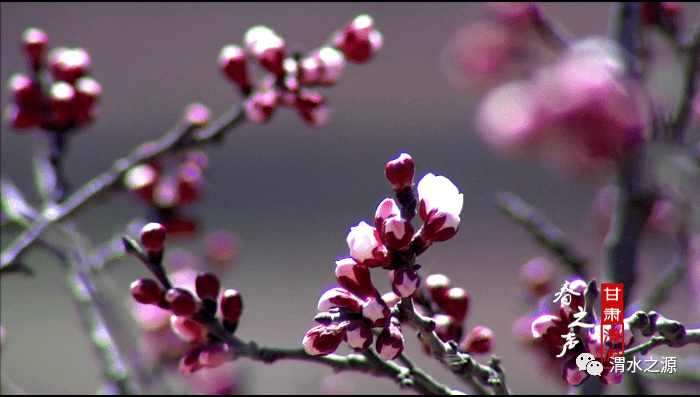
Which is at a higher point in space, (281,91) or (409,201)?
(281,91)

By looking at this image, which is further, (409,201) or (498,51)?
(498,51)

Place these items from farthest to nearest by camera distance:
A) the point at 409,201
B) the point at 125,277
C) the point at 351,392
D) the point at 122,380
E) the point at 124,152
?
the point at 124,152 → the point at 125,277 → the point at 351,392 → the point at 122,380 → the point at 409,201

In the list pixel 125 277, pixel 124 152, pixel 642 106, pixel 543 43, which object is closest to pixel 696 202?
pixel 642 106

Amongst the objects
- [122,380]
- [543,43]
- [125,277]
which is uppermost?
[125,277]

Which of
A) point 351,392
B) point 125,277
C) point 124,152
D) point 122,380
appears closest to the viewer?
point 122,380

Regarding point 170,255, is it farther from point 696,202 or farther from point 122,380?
point 696,202

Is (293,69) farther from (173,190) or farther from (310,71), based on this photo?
(173,190)

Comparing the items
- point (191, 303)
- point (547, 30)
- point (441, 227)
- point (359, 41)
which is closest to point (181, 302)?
point (191, 303)
